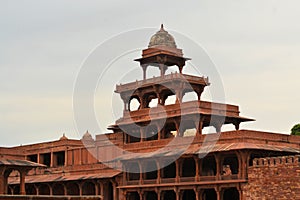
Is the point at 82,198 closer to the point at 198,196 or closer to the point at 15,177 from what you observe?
the point at 198,196

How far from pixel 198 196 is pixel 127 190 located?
8299 mm

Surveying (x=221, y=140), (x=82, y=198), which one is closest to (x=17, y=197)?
(x=82, y=198)

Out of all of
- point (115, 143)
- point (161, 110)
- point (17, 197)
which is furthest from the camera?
point (115, 143)

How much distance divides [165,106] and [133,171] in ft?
20.5

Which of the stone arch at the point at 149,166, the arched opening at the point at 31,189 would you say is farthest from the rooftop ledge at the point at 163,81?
the arched opening at the point at 31,189

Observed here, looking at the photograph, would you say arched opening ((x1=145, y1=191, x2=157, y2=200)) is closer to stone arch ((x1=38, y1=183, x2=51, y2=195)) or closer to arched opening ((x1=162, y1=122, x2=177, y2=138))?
arched opening ((x1=162, y1=122, x2=177, y2=138))

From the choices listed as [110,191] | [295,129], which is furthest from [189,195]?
[295,129]

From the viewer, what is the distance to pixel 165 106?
49.6 metres

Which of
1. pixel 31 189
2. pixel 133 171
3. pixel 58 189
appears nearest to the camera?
pixel 133 171

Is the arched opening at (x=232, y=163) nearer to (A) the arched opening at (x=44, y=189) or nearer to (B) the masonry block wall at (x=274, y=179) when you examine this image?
(B) the masonry block wall at (x=274, y=179)

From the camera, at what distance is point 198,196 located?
147 feet

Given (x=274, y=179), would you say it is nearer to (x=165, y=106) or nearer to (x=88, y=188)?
(x=165, y=106)

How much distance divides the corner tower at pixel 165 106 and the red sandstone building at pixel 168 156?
9cm

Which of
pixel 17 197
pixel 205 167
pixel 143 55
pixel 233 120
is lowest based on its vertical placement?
pixel 17 197
